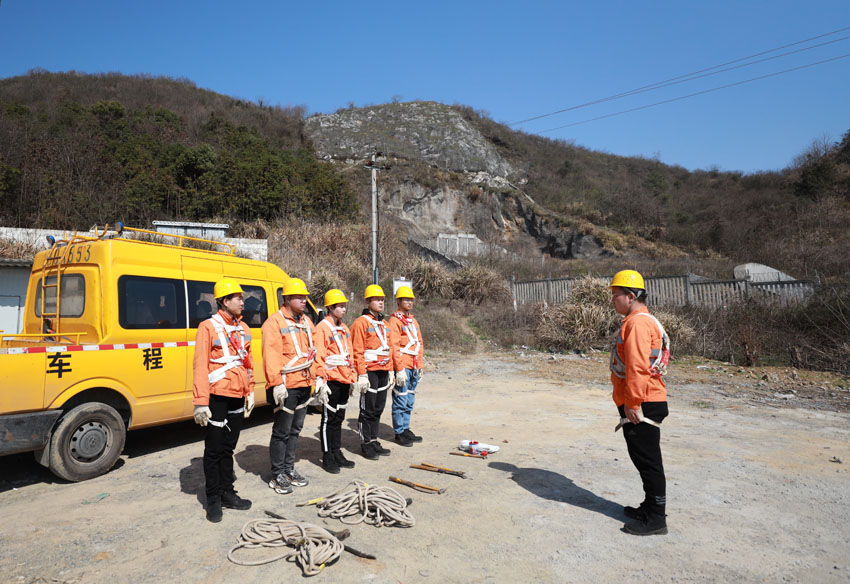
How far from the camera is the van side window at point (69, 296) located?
5676 mm

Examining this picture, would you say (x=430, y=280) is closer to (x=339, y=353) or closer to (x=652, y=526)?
(x=339, y=353)

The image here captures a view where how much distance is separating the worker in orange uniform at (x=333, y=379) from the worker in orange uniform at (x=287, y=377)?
0.34 meters

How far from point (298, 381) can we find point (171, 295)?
2.40 metres

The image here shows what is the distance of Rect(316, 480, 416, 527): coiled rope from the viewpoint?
4.10 m

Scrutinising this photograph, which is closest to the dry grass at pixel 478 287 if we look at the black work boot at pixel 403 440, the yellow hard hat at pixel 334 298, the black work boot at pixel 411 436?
the black work boot at pixel 411 436

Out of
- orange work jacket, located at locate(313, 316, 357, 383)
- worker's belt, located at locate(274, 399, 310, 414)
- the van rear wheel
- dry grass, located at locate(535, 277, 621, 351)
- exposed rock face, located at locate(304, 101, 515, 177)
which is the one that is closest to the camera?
worker's belt, located at locate(274, 399, 310, 414)

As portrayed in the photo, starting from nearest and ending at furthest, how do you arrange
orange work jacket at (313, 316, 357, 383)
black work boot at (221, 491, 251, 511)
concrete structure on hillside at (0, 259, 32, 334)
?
black work boot at (221, 491, 251, 511), orange work jacket at (313, 316, 357, 383), concrete structure on hillside at (0, 259, 32, 334)

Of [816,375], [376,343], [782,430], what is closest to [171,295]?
[376,343]

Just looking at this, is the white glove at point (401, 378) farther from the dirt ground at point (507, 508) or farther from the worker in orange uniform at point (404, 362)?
the dirt ground at point (507, 508)

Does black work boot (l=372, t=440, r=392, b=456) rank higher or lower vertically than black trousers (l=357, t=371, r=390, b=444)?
lower

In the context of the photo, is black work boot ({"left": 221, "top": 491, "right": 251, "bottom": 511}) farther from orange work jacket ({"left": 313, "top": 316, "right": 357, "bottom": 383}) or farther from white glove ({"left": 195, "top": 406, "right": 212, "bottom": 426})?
orange work jacket ({"left": 313, "top": 316, "right": 357, "bottom": 383})

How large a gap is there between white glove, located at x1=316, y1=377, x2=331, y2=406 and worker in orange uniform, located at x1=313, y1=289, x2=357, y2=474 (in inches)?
1.5

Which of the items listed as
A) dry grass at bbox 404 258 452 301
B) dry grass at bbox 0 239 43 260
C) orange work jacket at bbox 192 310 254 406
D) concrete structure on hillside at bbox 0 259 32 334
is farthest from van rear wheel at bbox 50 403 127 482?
dry grass at bbox 404 258 452 301

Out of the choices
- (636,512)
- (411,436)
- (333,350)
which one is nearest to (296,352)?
(333,350)
